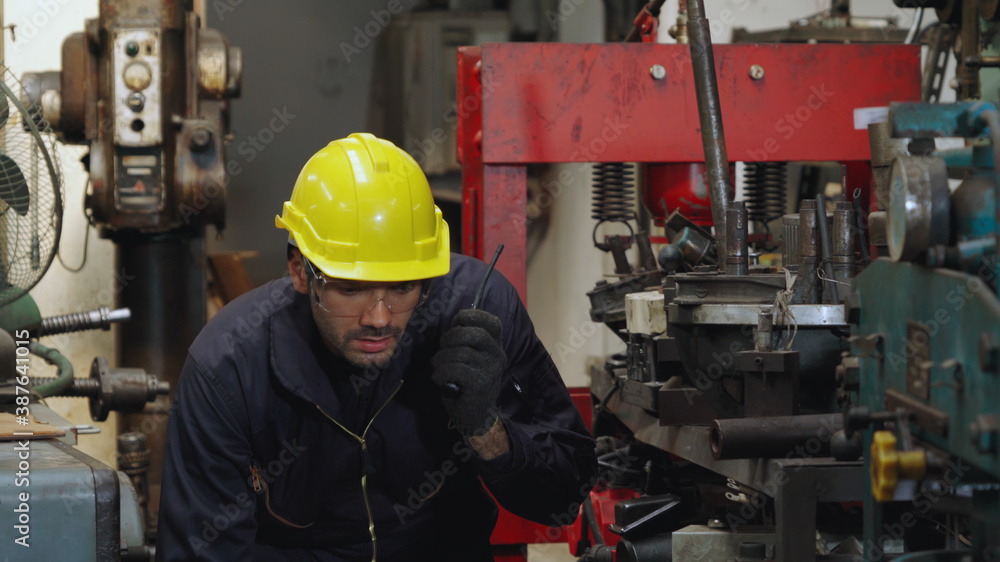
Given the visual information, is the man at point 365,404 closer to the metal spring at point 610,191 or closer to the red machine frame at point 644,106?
the red machine frame at point 644,106

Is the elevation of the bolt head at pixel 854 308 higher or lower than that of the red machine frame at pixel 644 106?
lower

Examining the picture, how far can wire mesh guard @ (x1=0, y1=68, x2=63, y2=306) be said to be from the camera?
1931mm

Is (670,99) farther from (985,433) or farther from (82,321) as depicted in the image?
(985,433)

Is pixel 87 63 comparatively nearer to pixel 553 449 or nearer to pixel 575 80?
pixel 575 80

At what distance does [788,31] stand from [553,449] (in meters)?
2.28

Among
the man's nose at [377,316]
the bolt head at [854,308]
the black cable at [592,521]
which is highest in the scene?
the bolt head at [854,308]

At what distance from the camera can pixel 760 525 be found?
163 cm

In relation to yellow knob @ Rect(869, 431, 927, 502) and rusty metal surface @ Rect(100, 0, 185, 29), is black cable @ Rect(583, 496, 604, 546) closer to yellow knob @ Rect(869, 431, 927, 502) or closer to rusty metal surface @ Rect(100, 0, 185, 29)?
yellow knob @ Rect(869, 431, 927, 502)

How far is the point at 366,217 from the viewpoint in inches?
63.5

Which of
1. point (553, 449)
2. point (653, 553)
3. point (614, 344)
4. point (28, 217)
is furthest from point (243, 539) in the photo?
point (614, 344)

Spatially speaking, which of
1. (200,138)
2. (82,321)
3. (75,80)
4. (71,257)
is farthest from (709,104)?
(71,257)

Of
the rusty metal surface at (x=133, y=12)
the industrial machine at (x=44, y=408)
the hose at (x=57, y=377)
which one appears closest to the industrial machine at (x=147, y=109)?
the rusty metal surface at (x=133, y=12)

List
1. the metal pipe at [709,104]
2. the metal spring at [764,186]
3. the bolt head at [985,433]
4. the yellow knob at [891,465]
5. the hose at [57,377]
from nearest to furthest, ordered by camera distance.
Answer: the bolt head at [985,433] → the yellow knob at [891,465] → the metal pipe at [709,104] → the hose at [57,377] → the metal spring at [764,186]

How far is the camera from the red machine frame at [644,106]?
2.28m
